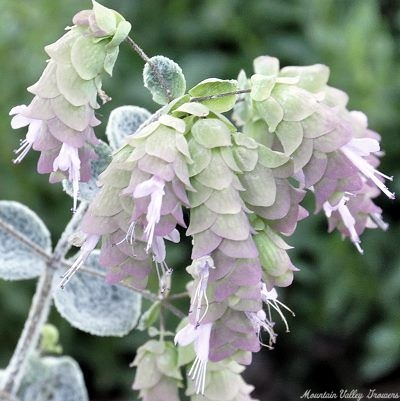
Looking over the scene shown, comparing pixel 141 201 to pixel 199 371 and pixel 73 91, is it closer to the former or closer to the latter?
pixel 73 91

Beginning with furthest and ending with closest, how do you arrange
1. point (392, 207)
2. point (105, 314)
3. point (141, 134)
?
point (392, 207) → point (105, 314) → point (141, 134)

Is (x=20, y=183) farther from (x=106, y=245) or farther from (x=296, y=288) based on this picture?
(x=106, y=245)

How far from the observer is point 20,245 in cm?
156

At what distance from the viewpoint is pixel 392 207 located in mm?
2877

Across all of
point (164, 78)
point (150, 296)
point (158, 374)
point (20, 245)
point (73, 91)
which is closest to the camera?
point (73, 91)

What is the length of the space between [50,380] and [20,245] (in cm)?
39

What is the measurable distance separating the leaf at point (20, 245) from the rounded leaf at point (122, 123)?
0.27m

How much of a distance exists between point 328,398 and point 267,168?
76.2 inches

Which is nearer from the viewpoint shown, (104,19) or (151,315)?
(104,19)

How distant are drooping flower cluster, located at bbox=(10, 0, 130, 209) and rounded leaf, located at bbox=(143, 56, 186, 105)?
0.08m

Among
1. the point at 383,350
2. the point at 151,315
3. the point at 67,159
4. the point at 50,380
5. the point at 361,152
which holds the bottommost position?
the point at 383,350

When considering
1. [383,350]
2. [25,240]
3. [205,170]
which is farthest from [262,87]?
[383,350]

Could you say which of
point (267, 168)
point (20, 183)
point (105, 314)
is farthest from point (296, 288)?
point (267, 168)

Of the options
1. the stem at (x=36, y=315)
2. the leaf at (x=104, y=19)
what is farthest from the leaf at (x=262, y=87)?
the stem at (x=36, y=315)
